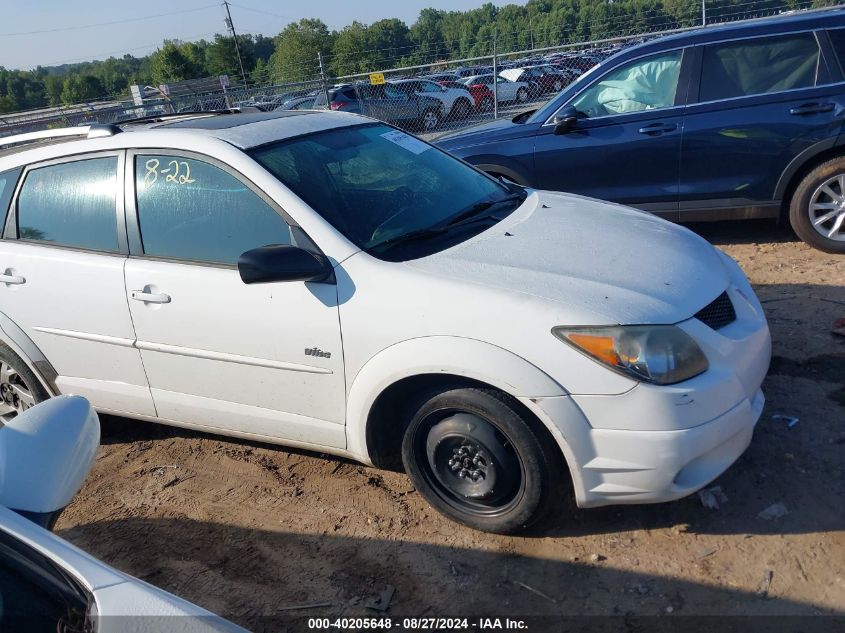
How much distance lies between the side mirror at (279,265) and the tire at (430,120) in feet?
45.4

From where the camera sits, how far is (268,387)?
3260mm

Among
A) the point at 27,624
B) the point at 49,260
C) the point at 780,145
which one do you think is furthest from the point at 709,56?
the point at 27,624

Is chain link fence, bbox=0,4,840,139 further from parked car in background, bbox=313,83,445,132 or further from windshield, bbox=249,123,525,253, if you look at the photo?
windshield, bbox=249,123,525,253

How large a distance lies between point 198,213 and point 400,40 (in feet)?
181

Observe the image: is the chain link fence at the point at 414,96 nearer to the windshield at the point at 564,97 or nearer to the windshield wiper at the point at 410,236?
the windshield at the point at 564,97

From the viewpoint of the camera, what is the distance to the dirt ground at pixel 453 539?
8.75 feet

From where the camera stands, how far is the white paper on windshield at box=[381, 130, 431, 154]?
398 cm

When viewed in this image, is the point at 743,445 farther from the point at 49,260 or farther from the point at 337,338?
the point at 49,260

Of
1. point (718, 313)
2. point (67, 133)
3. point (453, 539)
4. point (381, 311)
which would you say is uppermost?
point (67, 133)

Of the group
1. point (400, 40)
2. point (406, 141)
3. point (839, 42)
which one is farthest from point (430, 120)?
point (400, 40)

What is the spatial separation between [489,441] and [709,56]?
177 inches

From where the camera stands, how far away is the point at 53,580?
151cm

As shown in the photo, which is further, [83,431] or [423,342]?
[423,342]

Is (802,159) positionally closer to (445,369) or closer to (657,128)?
(657,128)
